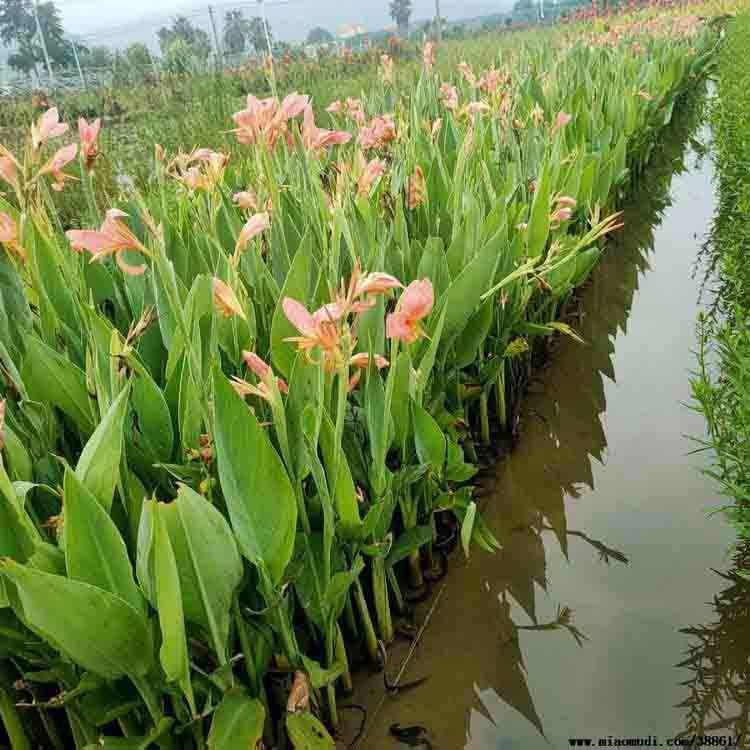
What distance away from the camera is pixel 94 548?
0.82 metres

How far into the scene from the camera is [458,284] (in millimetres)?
1330

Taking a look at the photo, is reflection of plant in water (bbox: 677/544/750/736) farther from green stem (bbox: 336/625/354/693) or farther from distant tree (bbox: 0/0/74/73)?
distant tree (bbox: 0/0/74/73)

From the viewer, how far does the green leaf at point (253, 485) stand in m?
0.87

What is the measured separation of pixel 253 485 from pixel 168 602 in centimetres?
18

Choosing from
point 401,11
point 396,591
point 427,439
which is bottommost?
point 396,591

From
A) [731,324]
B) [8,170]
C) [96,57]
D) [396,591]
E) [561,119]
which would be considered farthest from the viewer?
[96,57]

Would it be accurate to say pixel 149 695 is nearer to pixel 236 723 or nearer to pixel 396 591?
pixel 236 723

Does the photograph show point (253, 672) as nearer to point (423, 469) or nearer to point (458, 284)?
point (423, 469)

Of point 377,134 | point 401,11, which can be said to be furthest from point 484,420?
point 401,11

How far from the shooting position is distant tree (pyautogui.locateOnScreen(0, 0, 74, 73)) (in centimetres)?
1316

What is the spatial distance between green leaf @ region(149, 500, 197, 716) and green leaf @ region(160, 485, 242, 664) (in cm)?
4

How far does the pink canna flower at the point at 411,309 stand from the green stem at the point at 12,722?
71 cm

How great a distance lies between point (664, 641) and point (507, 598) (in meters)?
0.28

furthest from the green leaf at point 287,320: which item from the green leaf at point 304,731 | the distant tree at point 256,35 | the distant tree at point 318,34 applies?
the distant tree at point 318,34
